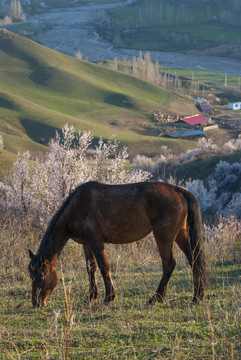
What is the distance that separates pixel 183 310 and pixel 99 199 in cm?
206

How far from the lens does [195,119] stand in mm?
114188

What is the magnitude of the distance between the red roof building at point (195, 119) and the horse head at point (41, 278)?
105355 millimetres

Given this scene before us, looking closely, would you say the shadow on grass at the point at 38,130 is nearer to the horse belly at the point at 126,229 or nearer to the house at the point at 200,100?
the house at the point at 200,100

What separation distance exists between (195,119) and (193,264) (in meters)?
110

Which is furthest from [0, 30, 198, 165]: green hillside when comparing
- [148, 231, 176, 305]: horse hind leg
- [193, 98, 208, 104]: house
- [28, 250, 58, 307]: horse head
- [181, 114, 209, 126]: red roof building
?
[148, 231, 176, 305]: horse hind leg

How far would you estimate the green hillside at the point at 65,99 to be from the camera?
8769 cm

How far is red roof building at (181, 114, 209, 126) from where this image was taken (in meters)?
111

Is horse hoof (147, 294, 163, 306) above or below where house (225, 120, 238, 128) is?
above

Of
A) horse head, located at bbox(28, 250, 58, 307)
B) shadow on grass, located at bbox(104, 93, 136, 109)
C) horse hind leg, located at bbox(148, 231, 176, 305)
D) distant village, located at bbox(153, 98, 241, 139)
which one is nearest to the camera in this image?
horse head, located at bbox(28, 250, 58, 307)

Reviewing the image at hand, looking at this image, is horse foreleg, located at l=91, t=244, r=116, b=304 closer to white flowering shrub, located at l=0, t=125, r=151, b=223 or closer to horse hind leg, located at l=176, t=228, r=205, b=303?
horse hind leg, located at l=176, t=228, r=205, b=303

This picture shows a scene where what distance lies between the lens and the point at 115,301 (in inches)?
277

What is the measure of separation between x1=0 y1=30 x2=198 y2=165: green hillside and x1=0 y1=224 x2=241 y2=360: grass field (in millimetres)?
64990

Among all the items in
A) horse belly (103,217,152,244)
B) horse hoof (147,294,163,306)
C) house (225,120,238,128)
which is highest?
horse belly (103,217,152,244)

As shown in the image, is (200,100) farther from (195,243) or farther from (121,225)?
(121,225)
